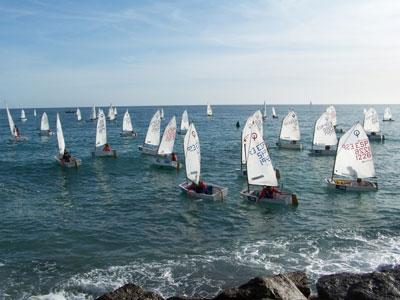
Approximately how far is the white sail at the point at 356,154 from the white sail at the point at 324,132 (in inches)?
873

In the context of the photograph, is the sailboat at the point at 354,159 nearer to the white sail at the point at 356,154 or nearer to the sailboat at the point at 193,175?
the white sail at the point at 356,154

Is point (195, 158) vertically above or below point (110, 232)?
above

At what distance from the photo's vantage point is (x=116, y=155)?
67312 millimetres

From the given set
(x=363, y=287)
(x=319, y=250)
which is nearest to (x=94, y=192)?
(x=319, y=250)

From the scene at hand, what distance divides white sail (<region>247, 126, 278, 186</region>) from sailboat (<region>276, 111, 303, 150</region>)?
112 feet

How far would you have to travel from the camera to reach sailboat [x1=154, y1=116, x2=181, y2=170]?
58125 millimetres

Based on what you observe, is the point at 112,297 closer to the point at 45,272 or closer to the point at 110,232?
the point at 45,272

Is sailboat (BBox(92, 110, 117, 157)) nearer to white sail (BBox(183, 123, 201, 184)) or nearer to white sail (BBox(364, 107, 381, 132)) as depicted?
white sail (BBox(183, 123, 201, 184))

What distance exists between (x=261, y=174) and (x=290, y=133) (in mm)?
36020

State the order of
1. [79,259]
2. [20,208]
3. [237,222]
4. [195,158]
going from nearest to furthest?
1. [79,259]
2. [237,222]
3. [20,208]
4. [195,158]

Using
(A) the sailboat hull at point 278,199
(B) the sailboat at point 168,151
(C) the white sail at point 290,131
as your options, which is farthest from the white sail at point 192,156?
(C) the white sail at point 290,131

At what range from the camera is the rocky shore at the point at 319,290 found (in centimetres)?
1861

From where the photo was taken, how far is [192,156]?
44250 mm

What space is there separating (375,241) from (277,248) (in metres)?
6.96
